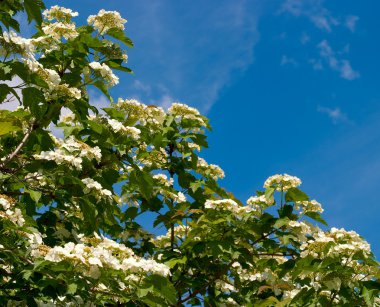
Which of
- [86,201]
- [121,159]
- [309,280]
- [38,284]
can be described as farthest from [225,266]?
[38,284]

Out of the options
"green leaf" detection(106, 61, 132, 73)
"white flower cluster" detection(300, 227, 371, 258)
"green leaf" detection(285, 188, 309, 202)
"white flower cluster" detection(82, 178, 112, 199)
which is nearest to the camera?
"white flower cluster" detection(82, 178, 112, 199)

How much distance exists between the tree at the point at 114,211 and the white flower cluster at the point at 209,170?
0.11 feet

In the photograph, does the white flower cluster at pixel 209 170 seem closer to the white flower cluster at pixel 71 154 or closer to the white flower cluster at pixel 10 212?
the white flower cluster at pixel 71 154

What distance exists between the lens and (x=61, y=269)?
4754mm

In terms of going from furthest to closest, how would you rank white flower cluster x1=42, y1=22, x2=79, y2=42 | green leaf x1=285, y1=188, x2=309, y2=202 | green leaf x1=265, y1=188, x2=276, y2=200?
1. green leaf x1=265, y1=188, x2=276, y2=200
2. green leaf x1=285, y1=188, x2=309, y2=202
3. white flower cluster x1=42, y1=22, x2=79, y2=42

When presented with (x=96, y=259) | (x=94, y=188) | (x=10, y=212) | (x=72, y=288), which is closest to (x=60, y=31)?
(x=94, y=188)

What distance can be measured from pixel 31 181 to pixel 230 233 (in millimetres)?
2594

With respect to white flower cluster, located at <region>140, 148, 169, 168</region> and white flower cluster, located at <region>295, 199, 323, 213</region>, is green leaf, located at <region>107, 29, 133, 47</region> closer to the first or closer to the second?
white flower cluster, located at <region>140, 148, 169, 168</region>

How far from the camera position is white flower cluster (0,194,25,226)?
5.46 m

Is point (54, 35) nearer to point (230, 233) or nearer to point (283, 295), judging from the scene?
point (230, 233)

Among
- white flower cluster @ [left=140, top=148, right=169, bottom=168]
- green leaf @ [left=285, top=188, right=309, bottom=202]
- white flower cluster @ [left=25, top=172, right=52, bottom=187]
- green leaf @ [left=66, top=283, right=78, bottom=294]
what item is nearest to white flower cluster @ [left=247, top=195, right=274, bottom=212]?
green leaf @ [left=285, top=188, right=309, bottom=202]

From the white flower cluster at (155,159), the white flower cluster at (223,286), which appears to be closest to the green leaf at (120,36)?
the white flower cluster at (155,159)

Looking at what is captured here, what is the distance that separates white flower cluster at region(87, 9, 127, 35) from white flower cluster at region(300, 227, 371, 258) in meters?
4.06

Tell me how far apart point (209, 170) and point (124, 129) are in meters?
2.61
